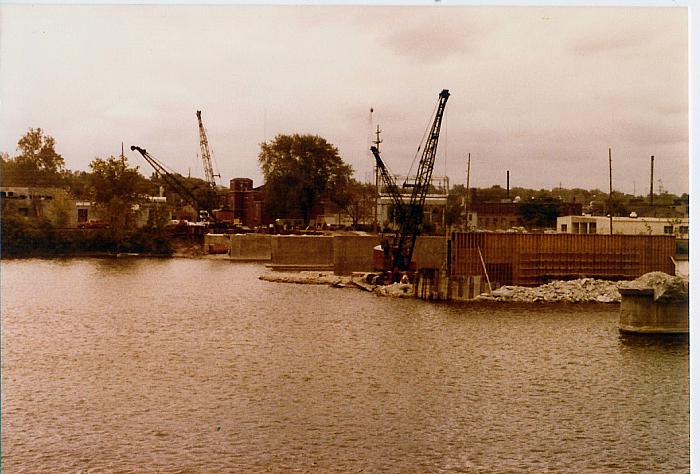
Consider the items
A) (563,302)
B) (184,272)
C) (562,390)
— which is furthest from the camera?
(184,272)

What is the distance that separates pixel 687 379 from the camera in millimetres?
9625

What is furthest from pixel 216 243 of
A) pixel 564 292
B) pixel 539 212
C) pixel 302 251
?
pixel 564 292

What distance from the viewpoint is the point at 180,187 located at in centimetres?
1346

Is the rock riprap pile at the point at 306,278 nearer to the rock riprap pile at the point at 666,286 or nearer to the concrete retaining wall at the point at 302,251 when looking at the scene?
the concrete retaining wall at the point at 302,251

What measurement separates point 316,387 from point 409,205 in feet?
29.7

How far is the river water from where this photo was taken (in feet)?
22.7

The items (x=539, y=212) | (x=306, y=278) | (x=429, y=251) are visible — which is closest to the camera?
(x=539, y=212)

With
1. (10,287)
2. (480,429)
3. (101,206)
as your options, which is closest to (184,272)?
(101,206)

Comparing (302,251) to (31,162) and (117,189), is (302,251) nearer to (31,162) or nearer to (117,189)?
(117,189)

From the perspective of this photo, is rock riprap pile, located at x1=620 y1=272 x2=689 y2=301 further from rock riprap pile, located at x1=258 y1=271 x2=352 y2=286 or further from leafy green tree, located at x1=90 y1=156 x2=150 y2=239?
rock riprap pile, located at x1=258 y1=271 x2=352 y2=286

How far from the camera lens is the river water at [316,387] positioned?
22.7 ft

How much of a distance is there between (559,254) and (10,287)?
11.7m

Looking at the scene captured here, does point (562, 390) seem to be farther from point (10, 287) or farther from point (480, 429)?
point (10, 287)

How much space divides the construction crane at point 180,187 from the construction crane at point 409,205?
11.4 ft
